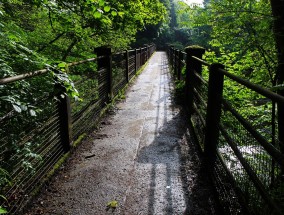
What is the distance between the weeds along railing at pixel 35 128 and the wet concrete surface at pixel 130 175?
0.24m

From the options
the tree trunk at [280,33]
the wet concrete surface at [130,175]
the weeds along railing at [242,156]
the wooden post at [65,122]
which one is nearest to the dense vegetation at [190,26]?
the tree trunk at [280,33]

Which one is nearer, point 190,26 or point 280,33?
point 280,33

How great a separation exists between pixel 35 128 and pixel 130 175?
138 cm

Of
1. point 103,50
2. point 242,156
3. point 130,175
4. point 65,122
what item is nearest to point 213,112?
point 242,156

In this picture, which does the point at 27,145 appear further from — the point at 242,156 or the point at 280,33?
the point at 280,33

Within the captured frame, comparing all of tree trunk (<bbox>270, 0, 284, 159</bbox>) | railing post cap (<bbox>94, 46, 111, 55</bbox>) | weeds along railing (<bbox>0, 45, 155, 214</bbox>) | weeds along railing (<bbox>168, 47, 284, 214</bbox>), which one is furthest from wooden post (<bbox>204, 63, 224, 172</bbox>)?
railing post cap (<bbox>94, 46, 111, 55</bbox>)

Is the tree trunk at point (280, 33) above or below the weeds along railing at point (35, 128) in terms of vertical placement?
above

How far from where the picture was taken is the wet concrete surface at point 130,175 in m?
2.78

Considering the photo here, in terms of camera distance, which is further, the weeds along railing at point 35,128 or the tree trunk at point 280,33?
the tree trunk at point 280,33

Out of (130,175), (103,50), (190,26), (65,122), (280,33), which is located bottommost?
(130,175)

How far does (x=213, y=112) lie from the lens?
327 cm

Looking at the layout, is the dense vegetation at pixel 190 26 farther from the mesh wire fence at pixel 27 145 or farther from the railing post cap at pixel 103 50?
the railing post cap at pixel 103 50

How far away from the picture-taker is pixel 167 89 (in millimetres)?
9805

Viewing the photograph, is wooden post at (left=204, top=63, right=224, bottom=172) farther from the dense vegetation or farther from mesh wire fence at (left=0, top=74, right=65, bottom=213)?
mesh wire fence at (left=0, top=74, right=65, bottom=213)
